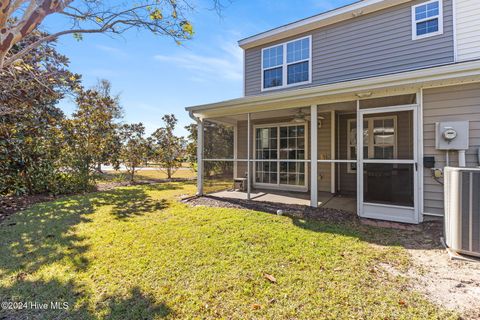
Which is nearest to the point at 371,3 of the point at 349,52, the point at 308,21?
the point at 349,52

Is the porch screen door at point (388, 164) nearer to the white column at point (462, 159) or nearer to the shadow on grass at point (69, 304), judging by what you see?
the white column at point (462, 159)

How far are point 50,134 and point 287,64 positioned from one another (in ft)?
29.5

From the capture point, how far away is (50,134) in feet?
25.8

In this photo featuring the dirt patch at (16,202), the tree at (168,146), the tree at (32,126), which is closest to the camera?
the dirt patch at (16,202)

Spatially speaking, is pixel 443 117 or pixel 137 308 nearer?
pixel 137 308

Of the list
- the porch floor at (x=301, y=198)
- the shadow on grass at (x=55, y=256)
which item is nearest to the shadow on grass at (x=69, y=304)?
the shadow on grass at (x=55, y=256)

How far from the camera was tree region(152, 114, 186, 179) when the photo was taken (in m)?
12.5

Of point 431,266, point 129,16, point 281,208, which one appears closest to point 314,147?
point 281,208

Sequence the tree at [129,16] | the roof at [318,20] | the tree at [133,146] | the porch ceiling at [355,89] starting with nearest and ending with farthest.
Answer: the porch ceiling at [355,89] → the tree at [129,16] → the roof at [318,20] → the tree at [133,146]

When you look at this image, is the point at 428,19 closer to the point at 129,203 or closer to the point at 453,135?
the point at 453,135

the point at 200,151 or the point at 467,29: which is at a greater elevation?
the point at 467,29

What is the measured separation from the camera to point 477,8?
5.63 m

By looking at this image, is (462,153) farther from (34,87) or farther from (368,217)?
(34,87)

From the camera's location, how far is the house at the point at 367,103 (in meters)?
4.40
